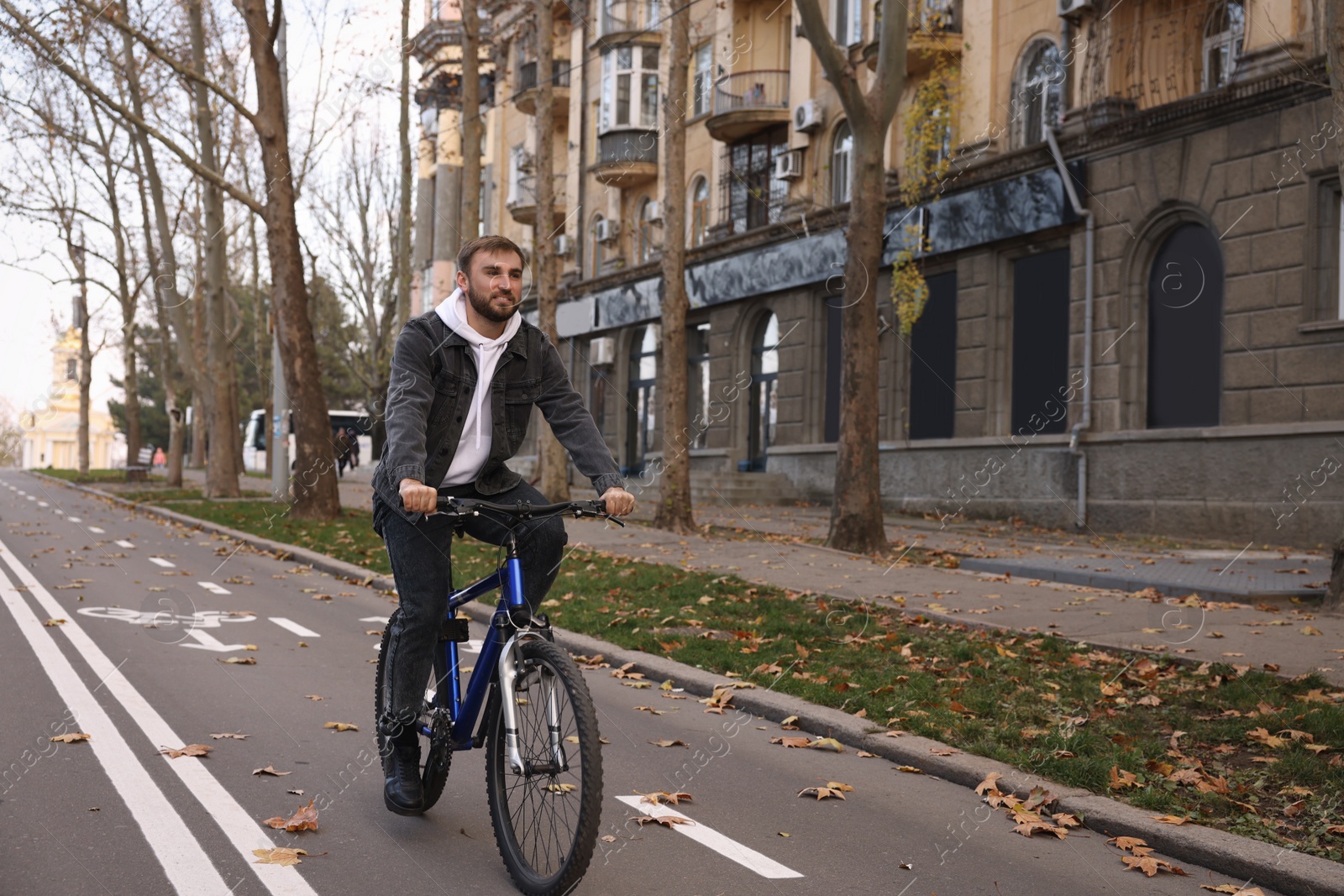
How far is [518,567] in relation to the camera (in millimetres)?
4457

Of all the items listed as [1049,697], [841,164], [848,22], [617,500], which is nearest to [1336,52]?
[1049,697]

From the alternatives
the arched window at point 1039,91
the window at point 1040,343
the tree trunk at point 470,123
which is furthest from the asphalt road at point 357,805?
the arched window at point 1039,91

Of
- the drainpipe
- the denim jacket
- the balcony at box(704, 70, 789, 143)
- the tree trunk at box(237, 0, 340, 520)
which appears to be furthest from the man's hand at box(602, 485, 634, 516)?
the balcony at box(704, 70, 789, 143)

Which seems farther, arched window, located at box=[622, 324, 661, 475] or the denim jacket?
arched window, located at box=[622, 324, 661, 475]

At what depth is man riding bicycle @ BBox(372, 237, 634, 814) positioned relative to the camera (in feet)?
A: 15.0

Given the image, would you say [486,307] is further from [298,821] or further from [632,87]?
[632,87]

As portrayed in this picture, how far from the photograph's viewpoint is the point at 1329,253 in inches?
672

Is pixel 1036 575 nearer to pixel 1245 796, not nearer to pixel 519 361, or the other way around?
pixel 1245 796

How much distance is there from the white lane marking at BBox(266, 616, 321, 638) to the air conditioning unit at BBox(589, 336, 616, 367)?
25.7 m

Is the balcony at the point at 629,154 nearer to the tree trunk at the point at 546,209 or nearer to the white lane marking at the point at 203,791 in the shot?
the tree trunk at the point at 546,209

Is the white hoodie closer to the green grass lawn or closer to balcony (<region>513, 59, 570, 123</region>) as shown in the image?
the green grass lawn

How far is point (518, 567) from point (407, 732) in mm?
901

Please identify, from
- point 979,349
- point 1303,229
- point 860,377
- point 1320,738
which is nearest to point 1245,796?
point 1320,738

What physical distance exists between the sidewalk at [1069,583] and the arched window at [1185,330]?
2130 mm
